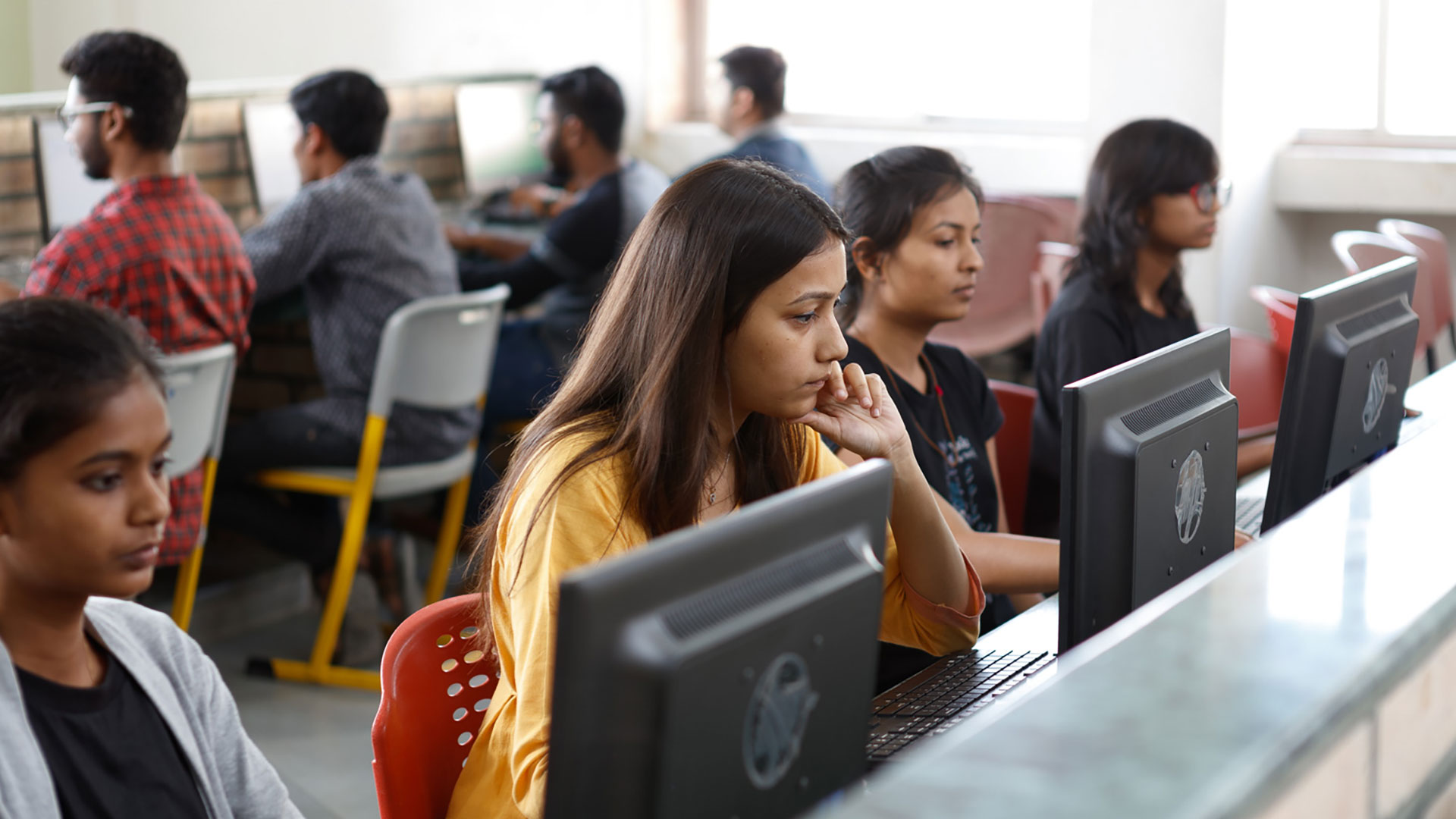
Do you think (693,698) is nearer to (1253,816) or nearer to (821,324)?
(1253,816)

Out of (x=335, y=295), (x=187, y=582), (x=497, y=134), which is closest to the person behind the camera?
(x=187, y=582)

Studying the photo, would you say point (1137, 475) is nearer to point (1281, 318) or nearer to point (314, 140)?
point (1281, 318)

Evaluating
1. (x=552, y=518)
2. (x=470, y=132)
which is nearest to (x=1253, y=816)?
(x=552, y=518)

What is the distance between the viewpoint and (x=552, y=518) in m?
1.22

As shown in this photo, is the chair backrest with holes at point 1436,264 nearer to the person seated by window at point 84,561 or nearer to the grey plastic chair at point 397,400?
the grey plastic chair at point 397,400

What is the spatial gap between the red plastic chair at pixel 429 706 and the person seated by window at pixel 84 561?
0.14 meters

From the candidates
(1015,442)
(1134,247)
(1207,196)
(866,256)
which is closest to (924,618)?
(866,256)

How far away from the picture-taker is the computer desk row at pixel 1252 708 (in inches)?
25.1

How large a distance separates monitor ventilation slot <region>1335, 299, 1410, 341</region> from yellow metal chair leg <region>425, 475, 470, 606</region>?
7.02 feet

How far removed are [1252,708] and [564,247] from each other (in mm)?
3190

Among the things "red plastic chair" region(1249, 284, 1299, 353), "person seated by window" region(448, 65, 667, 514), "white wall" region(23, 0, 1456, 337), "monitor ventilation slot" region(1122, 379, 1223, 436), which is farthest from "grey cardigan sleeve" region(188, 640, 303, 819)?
"white wall" region(23, 0, 1456, 337)

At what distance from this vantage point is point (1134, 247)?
2.49 metres

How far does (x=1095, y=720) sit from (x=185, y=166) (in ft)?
11.2

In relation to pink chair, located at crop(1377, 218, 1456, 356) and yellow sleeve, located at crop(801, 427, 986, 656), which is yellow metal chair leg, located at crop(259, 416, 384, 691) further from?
pink chair, located at crop(1377, 218, 1456, 356)
